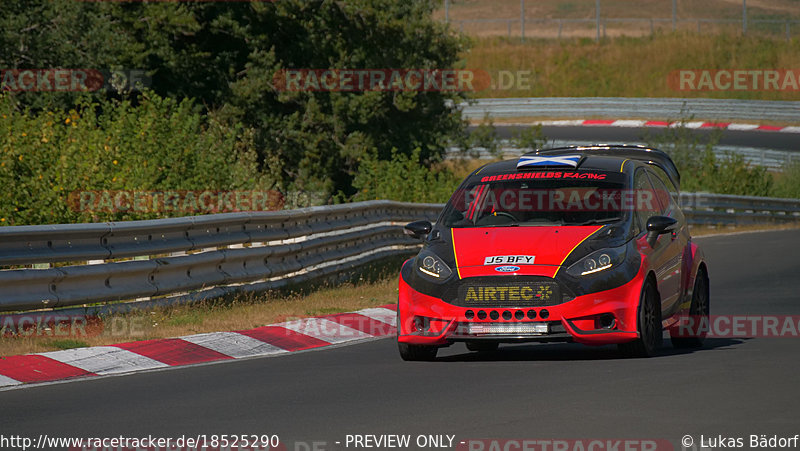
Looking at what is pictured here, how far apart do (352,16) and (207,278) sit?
18.9m

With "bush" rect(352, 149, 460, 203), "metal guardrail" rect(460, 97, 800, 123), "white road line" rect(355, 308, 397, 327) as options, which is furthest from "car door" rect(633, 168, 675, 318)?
"metal guardrail" rect(460, 97, 800, 123)

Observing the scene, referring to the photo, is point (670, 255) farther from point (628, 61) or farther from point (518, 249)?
point (628, 61)

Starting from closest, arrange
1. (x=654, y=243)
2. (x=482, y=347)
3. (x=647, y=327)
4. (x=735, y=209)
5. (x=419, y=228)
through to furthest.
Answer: (x=647, y=327)
(x=654, y=243)
(x=419, y=228)
(x=482, y=347)
(x=735, y=209)

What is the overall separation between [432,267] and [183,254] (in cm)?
477

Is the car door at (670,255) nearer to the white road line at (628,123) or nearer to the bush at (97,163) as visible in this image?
the bush at (97,163)

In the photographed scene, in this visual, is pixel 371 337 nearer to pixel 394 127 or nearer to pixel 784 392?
pixel 784 392

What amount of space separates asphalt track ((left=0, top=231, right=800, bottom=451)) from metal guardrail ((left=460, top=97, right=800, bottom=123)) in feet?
145

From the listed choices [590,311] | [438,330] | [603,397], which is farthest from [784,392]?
[438,330]

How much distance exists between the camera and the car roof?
1166 cm

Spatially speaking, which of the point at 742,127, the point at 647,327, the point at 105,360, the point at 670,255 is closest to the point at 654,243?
the point at 670,255

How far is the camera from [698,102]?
5681 centimetres

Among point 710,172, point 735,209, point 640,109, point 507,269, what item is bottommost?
point 735,209

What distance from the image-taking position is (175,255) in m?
14.4

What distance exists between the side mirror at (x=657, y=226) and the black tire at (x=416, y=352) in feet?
6.41
